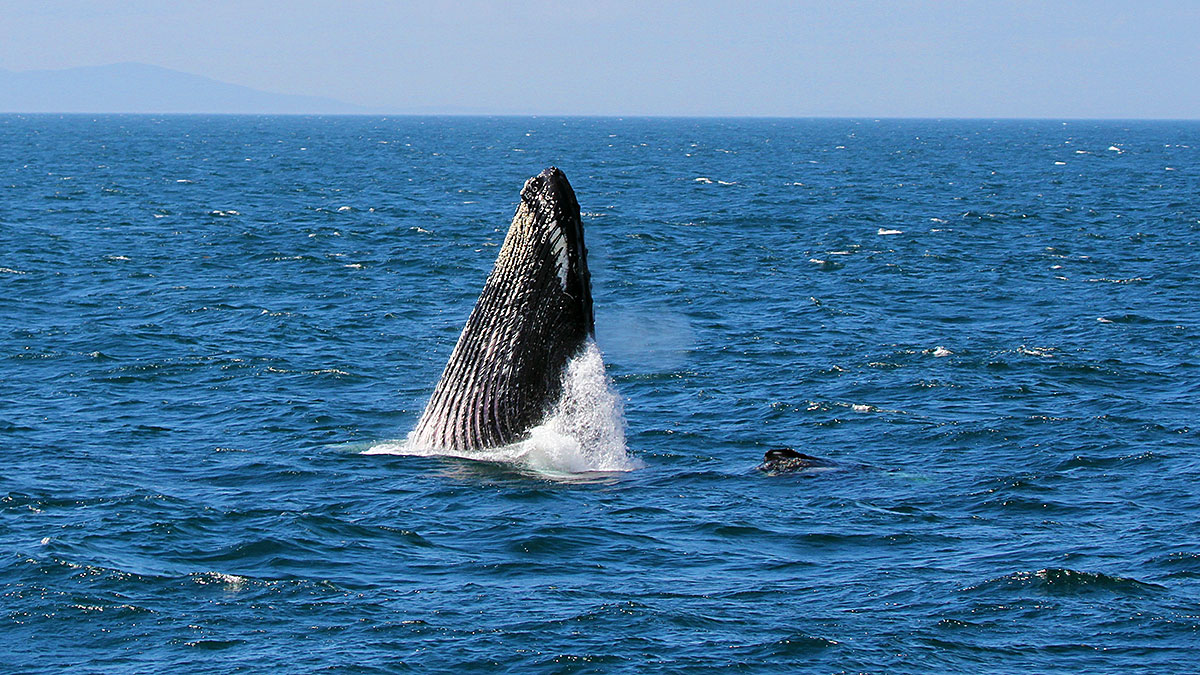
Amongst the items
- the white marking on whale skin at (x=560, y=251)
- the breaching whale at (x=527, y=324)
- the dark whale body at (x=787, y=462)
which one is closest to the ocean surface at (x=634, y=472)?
the dark whale body at (x=787, y=462)

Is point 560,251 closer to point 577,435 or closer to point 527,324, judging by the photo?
point 527,324

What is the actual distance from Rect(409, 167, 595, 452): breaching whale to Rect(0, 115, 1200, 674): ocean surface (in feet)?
4.21

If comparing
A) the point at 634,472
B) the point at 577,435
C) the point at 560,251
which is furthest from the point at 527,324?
the point at 634,472

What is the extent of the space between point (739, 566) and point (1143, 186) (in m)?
91.8

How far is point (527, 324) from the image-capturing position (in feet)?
59.8

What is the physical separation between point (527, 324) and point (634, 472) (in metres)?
4.50

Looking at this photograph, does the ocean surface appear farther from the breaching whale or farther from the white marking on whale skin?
the white marking on whale skin

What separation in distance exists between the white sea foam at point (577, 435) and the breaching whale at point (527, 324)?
0.18 metres

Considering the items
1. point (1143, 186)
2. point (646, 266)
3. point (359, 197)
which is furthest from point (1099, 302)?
point (1143, 186)

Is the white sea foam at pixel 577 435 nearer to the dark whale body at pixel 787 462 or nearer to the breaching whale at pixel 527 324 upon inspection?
the breaching whale at pixel 527 324

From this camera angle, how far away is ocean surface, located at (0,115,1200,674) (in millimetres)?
15141

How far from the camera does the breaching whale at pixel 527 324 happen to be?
691 inches

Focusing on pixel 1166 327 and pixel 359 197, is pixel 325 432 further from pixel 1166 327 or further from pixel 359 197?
pixel 359 197

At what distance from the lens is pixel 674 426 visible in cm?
2666
